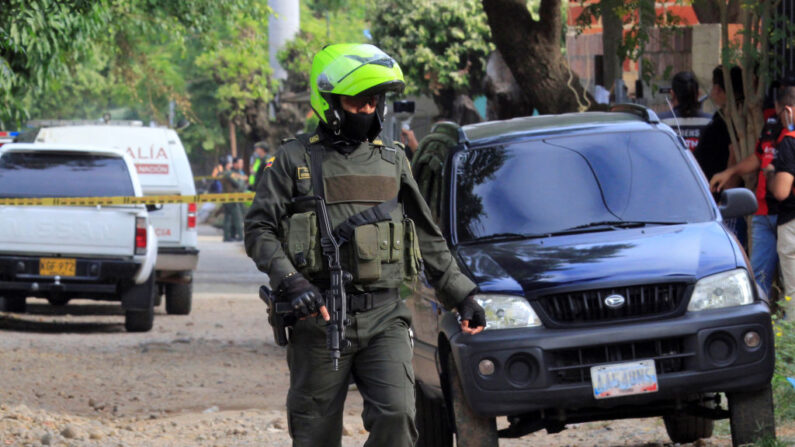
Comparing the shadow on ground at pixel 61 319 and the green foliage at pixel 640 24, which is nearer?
the green foliage at pixel 640 24

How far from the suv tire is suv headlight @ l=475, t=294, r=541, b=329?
5.73ft

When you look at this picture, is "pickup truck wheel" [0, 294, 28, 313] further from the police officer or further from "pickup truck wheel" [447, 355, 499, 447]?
the police officer

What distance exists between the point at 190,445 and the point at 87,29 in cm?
614

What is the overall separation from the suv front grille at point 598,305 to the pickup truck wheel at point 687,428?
154 cm

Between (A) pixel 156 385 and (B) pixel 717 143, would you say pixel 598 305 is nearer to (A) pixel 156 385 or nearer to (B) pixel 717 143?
(B) pixel 717 143

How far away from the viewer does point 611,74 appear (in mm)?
14820

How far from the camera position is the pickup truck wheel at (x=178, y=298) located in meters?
17.1

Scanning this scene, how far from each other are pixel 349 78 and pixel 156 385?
6.39 meters

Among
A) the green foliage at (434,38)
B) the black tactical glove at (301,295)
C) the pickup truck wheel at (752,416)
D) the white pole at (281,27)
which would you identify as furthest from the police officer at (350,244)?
the white pole at (281,27)

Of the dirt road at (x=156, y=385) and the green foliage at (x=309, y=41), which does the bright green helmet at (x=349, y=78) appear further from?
the green foliage at (x=309, y=41)

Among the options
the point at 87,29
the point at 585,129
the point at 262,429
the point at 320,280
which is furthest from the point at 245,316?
the point at 320,280

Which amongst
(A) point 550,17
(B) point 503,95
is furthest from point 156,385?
(B) point 503,95

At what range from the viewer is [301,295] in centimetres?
481

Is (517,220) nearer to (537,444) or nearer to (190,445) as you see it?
(537,444)
